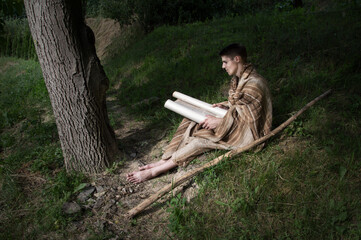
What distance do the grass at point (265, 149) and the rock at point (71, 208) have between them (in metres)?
0.07

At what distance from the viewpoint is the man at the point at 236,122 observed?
2812mm

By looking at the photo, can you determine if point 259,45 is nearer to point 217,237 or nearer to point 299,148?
point 299,148

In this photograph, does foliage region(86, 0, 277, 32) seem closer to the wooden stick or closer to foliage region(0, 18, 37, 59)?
foliage region(0, 18, 37, 59)

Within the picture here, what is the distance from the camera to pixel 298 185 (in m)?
2.50

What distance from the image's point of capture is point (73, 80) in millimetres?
2949

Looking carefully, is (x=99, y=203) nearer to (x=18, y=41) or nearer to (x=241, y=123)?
(x=241, y=123)

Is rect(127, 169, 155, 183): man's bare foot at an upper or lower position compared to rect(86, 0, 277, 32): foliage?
lower

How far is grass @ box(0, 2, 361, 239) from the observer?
2.29 m

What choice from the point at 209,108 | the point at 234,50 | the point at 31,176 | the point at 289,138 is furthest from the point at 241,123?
the point at 31,176

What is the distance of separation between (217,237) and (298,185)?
963mm

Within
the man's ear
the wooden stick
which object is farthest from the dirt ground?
the man's ear

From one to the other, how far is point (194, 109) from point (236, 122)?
2.29ft

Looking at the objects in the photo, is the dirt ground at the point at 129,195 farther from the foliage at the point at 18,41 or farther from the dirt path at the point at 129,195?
the foliage at the point at 18,41

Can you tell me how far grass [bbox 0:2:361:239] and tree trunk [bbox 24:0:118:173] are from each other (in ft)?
1.24
